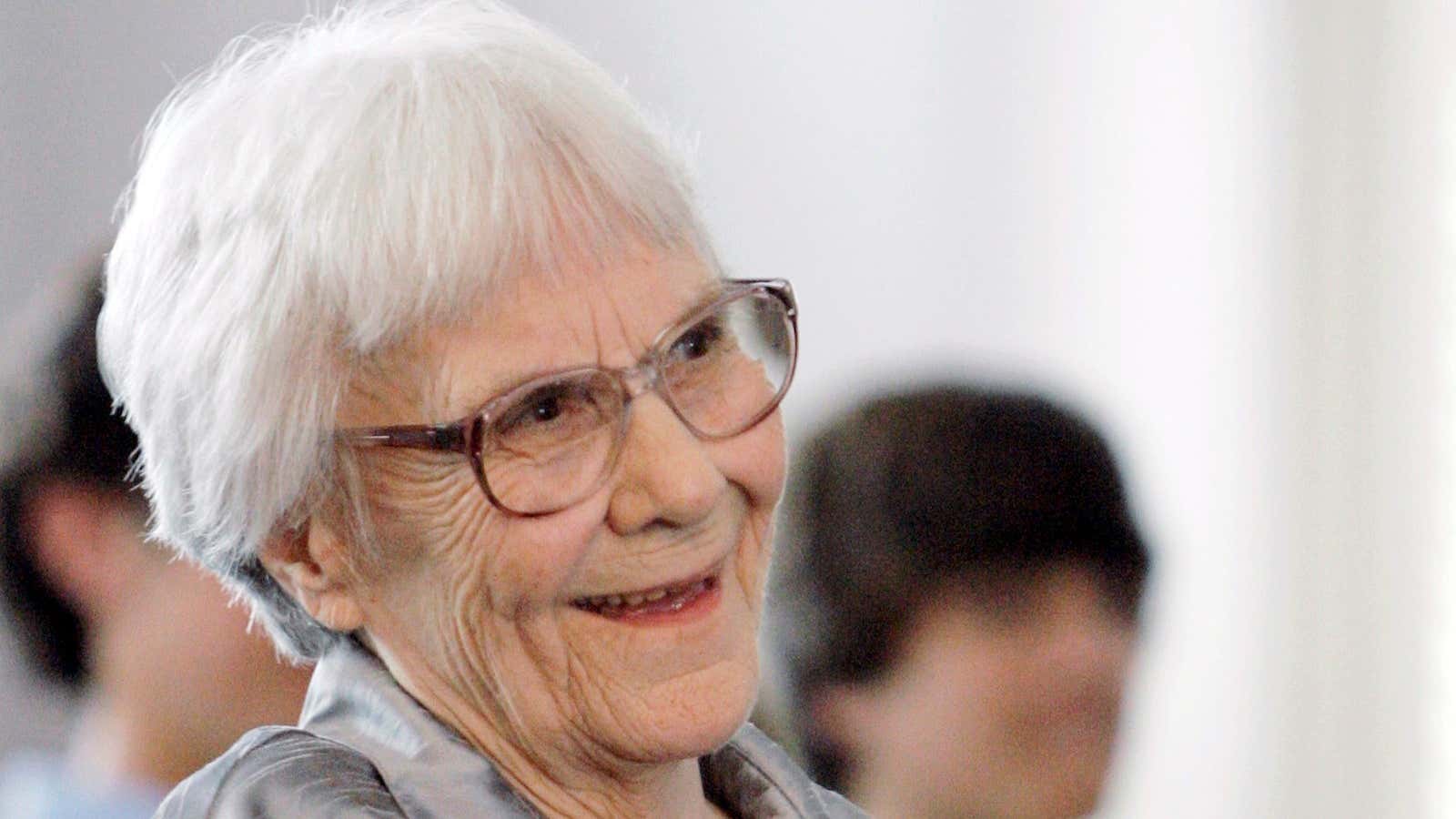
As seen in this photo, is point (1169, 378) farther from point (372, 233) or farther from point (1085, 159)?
point (372, 233)

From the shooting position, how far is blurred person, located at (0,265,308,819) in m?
2.15

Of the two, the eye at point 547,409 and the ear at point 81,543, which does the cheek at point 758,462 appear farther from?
the ear at point 81,543

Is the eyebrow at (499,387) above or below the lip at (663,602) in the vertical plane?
above

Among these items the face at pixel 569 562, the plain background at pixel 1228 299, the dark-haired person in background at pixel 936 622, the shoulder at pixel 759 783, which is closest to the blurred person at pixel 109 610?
the dark-haired person in background at pixel 936 622

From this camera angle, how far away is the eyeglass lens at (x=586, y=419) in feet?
3.46

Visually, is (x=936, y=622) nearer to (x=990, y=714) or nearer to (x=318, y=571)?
(x=990, y=714)

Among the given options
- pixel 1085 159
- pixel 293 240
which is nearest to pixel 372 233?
pixel 293 240

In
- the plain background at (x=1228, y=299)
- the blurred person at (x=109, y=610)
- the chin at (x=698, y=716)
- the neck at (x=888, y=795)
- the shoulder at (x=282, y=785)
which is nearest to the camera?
the shoulder at (x=282, y=785)

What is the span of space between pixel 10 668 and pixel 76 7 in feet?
3.28

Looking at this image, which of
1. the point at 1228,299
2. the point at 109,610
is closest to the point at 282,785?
the point at 109,610

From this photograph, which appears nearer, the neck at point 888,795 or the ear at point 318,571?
the ear at point 318,571

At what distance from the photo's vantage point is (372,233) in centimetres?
104

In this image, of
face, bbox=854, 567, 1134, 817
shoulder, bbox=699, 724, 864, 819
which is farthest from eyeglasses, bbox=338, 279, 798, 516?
face, bbox=854, 567, 1134, 817

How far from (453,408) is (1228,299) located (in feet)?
8.02
